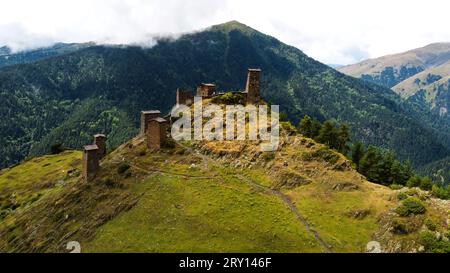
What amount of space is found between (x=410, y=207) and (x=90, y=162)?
63679 mm

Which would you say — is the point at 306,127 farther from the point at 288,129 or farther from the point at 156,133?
→ the point at 156,133

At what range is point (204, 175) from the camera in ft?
285

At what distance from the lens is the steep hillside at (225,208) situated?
219 ft

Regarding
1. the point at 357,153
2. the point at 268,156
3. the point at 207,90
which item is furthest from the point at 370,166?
the point at 268,156

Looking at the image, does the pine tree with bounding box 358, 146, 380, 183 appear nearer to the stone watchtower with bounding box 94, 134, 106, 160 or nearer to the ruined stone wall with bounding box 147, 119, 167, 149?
the ruined stone wall with bounding box 147, 119, 167, 149

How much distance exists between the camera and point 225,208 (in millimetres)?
75500

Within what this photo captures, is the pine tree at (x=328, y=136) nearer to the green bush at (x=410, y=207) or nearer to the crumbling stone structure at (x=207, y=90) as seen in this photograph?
the crumbling stone structure at (x=207, y=90)

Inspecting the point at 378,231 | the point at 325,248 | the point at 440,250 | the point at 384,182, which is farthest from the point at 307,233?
the point at 384,182

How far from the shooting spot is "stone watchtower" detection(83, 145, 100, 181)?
9344cm

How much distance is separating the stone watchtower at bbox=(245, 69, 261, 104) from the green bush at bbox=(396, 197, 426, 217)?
5424cm

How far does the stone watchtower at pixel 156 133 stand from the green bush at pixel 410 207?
52250 millimetres

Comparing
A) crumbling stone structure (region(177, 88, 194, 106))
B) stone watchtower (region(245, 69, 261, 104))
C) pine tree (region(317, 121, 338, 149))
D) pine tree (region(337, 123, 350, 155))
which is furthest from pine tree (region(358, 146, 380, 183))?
crumbling stone structure (region(177, 88, 194, 106))

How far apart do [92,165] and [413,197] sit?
63957mm
